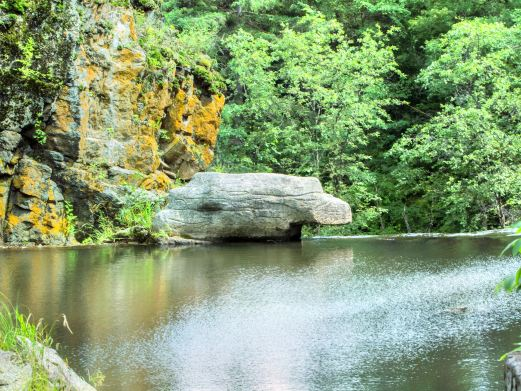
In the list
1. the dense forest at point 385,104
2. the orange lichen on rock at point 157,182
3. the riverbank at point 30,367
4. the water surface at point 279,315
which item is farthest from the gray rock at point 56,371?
the dense forest at point 385,104

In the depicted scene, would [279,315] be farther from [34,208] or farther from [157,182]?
[157,182]

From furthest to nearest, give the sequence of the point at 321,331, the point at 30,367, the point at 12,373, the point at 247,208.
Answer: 1. the point at 247,208
2. the point at 321,331
3. the point at 30,367
4. the point at 12,373

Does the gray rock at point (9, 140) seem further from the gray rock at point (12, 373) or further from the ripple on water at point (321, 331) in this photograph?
the gray rock at point (12, 373)

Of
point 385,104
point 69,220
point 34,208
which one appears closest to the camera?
point 34,208

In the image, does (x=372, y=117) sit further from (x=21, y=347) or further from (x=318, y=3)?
(x=21, y=347)

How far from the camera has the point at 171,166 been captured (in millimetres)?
17688

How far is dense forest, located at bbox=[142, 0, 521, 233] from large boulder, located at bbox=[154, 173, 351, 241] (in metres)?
4.56

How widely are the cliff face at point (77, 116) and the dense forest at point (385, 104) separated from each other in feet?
3.95

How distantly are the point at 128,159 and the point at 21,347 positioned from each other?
38.5ft

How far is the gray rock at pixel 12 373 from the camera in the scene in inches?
158

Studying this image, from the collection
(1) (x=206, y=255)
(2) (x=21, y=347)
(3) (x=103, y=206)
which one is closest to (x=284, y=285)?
(1) (x=206, y=255)

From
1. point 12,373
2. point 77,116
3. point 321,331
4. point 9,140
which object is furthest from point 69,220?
point 12,373

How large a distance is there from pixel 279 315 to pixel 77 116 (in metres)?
9.36

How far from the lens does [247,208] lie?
1367 centimetres
